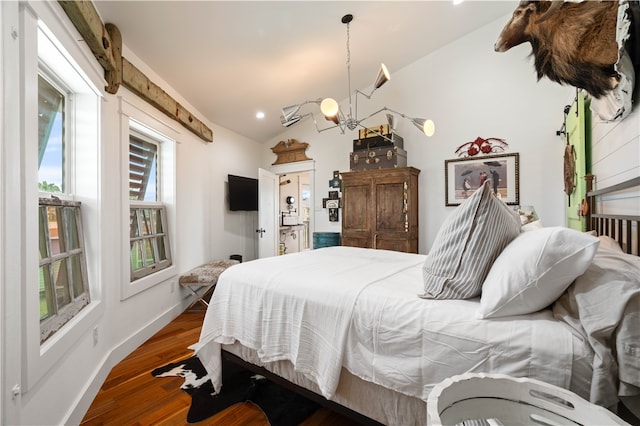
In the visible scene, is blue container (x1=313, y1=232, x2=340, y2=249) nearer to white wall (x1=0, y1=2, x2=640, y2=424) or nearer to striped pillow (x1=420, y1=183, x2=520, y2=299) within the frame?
white wall (x1=0, y1=2, x2=640, y2=424)

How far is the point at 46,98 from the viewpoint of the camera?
166cm

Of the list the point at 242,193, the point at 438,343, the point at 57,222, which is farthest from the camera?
the point at 242,193

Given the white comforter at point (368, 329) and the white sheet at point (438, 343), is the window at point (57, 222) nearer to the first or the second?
the white comforter at point (368, 329)

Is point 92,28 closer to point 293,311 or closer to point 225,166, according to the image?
point 293,311

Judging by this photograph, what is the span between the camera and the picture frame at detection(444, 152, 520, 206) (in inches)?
133

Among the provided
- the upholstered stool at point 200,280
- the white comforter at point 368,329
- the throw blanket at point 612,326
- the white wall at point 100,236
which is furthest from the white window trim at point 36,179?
the throw blanket at point 612,326

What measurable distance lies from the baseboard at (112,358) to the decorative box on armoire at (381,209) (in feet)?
7.72

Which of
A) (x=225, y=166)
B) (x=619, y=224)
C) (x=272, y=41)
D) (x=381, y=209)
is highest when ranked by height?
(x=272, y=41)

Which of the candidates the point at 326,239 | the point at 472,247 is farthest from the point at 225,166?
the point at 472,247

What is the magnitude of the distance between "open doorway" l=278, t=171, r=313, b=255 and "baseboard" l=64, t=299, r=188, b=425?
11.7 feet

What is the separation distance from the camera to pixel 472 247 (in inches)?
43.9

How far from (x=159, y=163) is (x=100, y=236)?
1.37 meters

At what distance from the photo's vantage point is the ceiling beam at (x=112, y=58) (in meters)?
1.55

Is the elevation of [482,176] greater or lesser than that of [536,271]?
greater
